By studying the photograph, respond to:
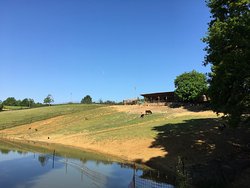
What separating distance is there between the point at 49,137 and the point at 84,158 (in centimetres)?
2601

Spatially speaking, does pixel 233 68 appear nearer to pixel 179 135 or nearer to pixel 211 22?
pixel 211 22

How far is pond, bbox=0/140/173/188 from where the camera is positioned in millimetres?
27594

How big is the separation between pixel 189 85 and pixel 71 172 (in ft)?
166

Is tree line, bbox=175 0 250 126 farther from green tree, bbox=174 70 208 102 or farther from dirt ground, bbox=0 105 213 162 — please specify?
green tree, bbox=174 70 208 102

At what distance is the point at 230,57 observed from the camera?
1001 inches

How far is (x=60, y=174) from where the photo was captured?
31.9 m

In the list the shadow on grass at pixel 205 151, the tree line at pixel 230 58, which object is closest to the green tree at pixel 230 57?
the tree line at pixel 230 58

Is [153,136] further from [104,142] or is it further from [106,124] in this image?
[106,124]

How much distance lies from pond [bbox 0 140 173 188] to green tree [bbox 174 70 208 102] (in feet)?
126

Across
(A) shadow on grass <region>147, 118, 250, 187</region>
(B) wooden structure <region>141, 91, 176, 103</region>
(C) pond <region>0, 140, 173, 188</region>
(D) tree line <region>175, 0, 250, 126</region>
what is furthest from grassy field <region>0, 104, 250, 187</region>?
(B) wooden structure <region>141, 91, 176, 103</region>

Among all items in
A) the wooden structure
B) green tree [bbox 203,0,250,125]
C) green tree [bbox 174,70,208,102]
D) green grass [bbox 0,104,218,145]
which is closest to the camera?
green tree [bbox 203,0,250,125]

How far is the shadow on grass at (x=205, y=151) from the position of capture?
25678 millimetres

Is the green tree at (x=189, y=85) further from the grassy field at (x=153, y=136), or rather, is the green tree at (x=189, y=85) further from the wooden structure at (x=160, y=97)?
the wooden structure at (x=160, y=97)

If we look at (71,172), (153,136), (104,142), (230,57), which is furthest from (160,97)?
(230,57)
